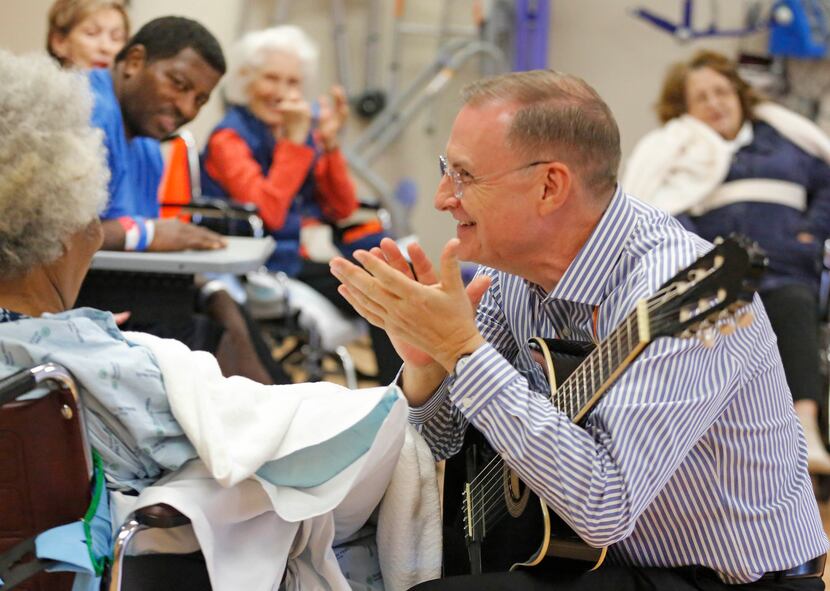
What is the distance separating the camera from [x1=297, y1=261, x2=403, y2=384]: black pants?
10.0 ft

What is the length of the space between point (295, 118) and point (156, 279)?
54.4 inches

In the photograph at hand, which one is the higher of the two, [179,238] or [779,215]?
[179,238]

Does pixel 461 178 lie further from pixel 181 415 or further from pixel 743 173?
pixel 743 173

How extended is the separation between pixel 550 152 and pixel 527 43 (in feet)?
14.3

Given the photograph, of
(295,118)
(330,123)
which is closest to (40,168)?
(295,118)

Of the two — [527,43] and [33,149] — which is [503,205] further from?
[527,43]

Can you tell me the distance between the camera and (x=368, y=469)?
4.35 feet

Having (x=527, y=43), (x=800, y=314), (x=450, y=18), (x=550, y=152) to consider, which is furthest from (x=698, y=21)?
(x=550, y=152)

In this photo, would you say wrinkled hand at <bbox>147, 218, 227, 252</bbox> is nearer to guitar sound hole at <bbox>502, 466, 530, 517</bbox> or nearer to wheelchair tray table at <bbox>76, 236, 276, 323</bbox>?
wheelchair tray table at <bbox>76, 236, 276, 323</bbox>

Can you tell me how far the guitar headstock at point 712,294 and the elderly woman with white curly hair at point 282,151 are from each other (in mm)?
2415

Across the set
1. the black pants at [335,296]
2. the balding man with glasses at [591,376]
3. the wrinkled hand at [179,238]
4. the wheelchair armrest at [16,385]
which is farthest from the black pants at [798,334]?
the wheelchair armrest at [16,385]

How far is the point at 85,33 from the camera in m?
3.30

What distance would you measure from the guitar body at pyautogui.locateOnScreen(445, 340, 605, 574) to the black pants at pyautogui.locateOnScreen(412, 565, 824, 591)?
2 cm

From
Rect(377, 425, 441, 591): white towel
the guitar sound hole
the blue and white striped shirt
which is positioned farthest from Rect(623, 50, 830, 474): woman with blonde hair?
Rect(377, 425, 441, 591): white towel
